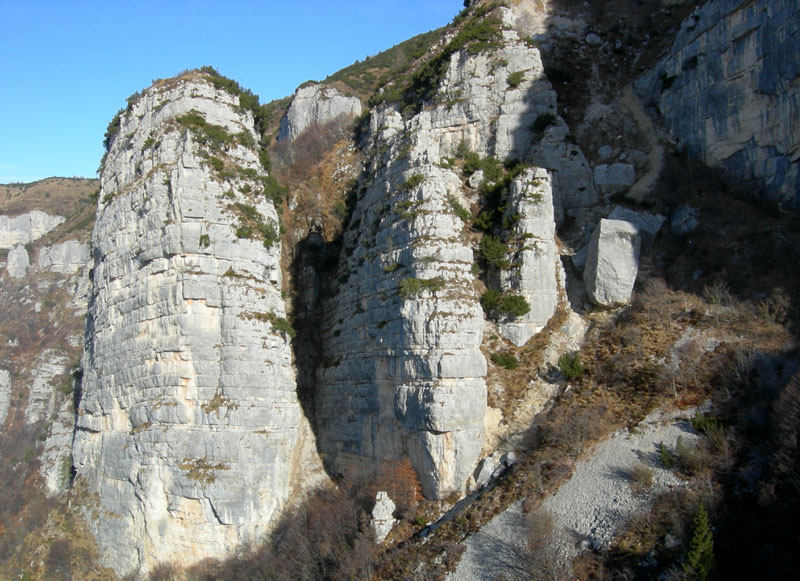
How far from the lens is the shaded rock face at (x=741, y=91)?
78.9 feet

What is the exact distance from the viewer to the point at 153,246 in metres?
25.8

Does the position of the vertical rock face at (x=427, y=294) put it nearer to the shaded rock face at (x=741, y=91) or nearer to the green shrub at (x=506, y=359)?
the green shrub at (x=506, y=359)

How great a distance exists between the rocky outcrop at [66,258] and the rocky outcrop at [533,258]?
173 ft

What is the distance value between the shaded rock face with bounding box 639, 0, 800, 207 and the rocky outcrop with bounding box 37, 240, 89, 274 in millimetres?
57028

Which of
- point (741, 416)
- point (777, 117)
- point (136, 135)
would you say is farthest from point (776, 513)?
A: point (136, 135)

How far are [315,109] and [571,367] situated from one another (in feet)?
97.1

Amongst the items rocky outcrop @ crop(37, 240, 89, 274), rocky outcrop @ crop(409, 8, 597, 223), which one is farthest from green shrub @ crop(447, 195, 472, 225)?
rocky outcrop @ crop(37, 240, 89, 274)

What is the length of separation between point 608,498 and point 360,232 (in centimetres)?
1582

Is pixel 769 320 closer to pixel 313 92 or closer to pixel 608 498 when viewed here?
pixel 608 498

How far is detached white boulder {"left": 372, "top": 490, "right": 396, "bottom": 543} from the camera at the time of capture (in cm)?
2122

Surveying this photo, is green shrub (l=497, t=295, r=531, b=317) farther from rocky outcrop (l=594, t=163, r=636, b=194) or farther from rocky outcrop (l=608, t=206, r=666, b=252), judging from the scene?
rocky outcrop (l=594, t=163, r=636, b=194)

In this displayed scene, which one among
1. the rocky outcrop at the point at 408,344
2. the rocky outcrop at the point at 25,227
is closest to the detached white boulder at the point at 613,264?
the rocky outcrop at the point at 408,344

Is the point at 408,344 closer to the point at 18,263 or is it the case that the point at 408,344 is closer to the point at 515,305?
the point at 515,305

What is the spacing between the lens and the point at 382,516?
21438 millimetres
